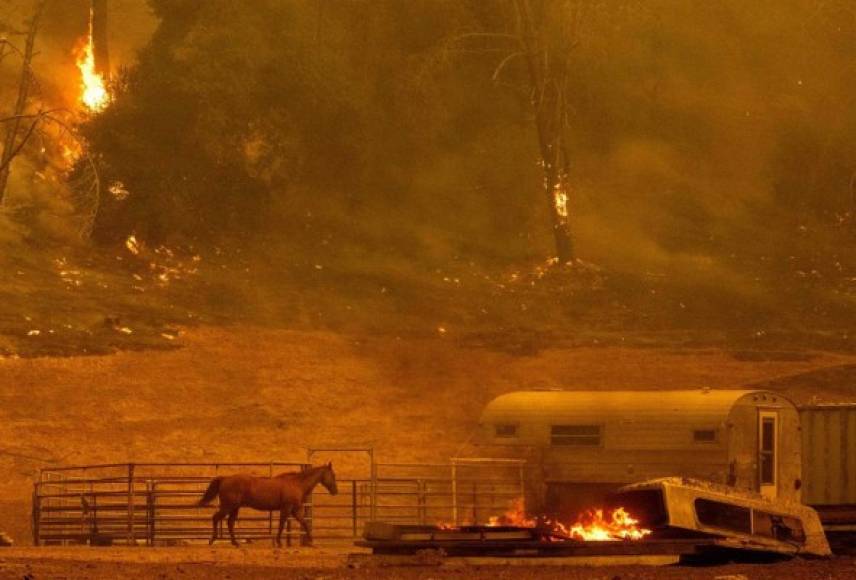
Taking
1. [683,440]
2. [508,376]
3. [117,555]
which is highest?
[508,376]

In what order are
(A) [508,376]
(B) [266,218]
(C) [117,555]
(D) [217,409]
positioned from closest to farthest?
1. (C) [117,555]
2. (D) [217,409]
3. (A) [508,376]
4. (B) [266,218]

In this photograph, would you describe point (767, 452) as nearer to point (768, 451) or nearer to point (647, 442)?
point (768, 451)

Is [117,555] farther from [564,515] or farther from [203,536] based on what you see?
[564,515]

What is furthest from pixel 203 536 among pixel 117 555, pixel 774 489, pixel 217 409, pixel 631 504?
pixel 217 409

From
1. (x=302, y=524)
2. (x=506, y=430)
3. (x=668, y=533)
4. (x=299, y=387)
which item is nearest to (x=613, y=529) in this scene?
(x=668, y=533)

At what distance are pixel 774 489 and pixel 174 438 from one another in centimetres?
1781

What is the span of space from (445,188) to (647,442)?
130 ft

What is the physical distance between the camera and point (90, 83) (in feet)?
219

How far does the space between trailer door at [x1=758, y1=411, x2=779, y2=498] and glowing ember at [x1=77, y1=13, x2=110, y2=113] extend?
1474 inches

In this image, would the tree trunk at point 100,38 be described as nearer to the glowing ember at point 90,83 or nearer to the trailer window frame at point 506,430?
the glowing ember at point 90,83

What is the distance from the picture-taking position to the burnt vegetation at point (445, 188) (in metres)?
57.9

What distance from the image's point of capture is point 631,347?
54594 mm

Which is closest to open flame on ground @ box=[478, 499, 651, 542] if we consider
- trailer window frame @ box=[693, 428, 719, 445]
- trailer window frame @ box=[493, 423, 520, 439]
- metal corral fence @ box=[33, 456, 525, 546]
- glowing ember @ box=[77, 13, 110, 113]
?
metal corral fence @ box=[33, 456, 525, 546]

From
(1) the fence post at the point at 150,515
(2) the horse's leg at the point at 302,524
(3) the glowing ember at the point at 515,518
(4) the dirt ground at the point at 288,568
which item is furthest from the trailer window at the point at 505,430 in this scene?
(1) the fence post at the point at 150,515
